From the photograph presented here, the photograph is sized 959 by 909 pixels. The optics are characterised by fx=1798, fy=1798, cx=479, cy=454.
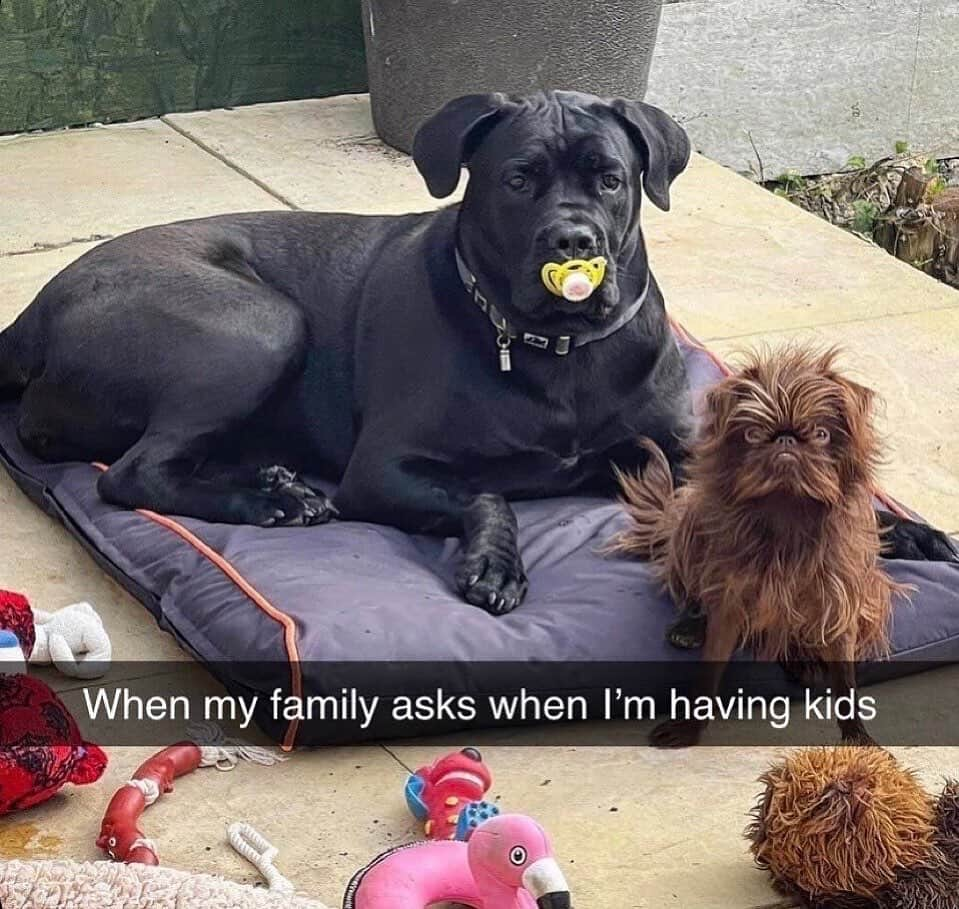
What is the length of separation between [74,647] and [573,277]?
1.10 m

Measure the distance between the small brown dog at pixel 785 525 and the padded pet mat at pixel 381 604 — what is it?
16 centimetres

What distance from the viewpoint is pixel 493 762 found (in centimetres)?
289

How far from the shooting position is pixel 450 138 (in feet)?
11.3

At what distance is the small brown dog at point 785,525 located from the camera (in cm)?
270

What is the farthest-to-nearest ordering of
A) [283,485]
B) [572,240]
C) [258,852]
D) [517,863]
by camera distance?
[283,485] < [572,240] < [258,852] < [517,863]

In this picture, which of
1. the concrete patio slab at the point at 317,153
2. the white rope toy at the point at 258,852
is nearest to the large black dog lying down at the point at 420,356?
the white rope toy at the point at 258,852

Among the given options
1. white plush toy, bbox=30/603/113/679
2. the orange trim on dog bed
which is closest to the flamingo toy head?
the orange trim on dog bed

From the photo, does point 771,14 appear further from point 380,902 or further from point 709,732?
point 380,902

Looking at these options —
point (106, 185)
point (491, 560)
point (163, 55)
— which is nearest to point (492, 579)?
point (491, 560)

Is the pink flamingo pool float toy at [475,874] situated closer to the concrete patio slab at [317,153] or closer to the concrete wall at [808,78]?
the concrete patio slab at [317,153]

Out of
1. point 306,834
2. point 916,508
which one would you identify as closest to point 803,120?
point 916,508

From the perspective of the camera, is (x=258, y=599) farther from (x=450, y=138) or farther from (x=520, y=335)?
(x=450, y=138)

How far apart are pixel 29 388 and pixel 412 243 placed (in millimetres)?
872

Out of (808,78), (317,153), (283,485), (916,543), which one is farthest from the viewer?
(808,78)
